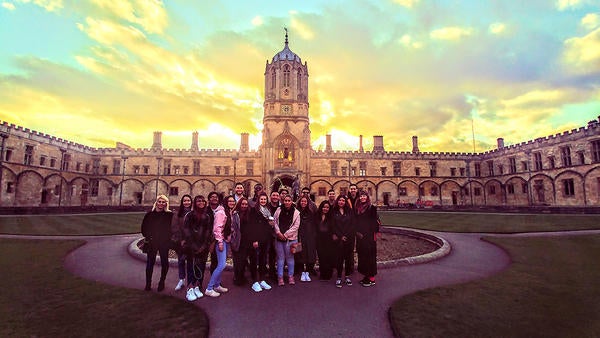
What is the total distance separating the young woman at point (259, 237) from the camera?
5.81 meters

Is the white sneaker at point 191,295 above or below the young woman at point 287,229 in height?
below

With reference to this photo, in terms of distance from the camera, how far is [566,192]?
1230 inches

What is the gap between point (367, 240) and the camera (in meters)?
6.11

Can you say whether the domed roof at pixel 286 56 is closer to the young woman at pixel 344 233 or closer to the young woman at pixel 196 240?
the young woman at pixel 344 233

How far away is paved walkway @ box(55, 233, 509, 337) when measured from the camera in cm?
401

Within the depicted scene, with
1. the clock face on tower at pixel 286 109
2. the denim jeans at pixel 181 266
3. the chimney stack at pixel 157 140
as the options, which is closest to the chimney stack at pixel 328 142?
the clock face on tower at pixel 286 109

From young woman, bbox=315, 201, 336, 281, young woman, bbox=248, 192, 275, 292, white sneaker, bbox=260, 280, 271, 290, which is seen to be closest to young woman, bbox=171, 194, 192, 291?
young woman, bbox=248, 192, 275, 292

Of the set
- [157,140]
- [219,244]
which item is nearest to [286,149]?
[157,140]

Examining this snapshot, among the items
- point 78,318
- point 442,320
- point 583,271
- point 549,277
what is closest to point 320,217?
point 442,320

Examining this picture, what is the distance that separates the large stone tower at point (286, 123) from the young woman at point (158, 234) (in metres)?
31.1

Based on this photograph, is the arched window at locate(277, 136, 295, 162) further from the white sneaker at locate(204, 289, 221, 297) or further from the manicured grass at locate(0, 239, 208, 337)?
the white sneaker at locate(204, 289, 221, 297)

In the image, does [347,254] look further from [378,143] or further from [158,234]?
[378,143]

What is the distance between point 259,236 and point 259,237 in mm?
21

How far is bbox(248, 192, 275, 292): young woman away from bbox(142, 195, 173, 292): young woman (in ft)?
5.52
